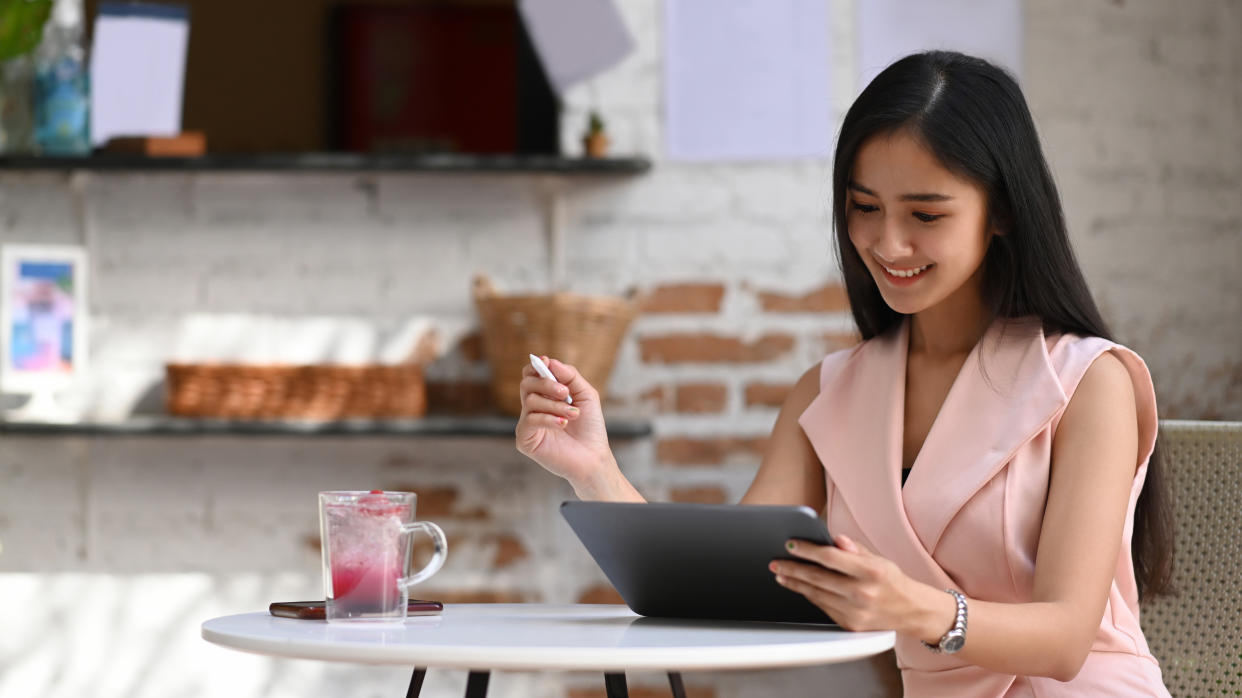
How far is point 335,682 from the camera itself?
2.31m

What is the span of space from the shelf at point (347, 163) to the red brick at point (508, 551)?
63cm

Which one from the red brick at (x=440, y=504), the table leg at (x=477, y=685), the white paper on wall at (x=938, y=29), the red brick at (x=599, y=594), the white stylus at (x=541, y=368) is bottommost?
the red brick at (x=599, y=594)

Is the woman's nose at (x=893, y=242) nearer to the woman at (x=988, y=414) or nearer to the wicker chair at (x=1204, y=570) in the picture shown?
the woman at (x=988, y=414)

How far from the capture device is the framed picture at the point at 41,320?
7.55 ft

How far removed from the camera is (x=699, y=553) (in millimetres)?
1034

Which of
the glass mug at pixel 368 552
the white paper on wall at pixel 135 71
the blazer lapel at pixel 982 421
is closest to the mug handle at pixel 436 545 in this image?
the glass mug at pixel 368 552

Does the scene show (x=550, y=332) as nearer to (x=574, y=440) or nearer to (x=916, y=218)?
(x=574, y=440)

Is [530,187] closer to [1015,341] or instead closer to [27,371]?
[27,371]

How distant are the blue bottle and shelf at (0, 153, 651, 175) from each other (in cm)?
5

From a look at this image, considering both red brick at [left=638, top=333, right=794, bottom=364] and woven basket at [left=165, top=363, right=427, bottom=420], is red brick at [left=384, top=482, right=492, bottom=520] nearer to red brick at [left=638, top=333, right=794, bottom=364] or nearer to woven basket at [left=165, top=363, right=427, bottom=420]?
woven basket at [left=165, top=363, right=427, bottom=420]

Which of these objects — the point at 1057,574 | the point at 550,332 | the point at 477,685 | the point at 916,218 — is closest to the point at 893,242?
the point at 916,218

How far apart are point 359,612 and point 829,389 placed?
64 cm

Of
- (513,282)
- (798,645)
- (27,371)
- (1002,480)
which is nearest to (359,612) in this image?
(798,645)

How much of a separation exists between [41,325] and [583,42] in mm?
1051
